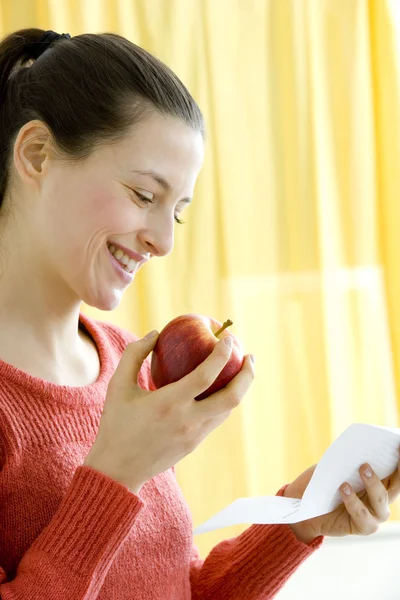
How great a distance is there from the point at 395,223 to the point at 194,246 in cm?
61

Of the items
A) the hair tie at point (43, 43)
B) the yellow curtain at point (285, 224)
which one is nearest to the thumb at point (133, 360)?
the hair tie at point (43, 43)

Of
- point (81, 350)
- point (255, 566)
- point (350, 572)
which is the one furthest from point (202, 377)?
point (350, 572)

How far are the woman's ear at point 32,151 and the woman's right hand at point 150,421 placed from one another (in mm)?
292

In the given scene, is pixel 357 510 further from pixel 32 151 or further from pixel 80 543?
pixel 32 151

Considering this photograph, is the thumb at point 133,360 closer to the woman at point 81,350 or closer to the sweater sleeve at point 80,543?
the woman at point 81,350

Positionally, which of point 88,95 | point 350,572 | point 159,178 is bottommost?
point 350,572

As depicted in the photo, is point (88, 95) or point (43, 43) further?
point (43, 43)

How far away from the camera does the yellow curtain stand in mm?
1876

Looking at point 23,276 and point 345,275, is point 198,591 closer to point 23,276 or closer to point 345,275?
point 23,276

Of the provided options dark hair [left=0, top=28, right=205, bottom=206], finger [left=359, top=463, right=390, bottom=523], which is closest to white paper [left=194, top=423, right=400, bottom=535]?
finger [left=359, top=463, right=390, bottom=523]

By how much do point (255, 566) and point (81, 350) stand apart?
0.43 meters

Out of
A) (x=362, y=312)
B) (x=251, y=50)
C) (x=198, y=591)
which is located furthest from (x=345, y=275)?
(x=198, y=591)

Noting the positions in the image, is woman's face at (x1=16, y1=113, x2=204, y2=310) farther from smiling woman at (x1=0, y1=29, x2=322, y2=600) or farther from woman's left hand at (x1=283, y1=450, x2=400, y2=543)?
woman's left hand at (x1=283, y1=450, x2=400, y2=543)

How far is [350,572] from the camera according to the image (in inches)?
73.8
